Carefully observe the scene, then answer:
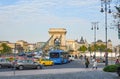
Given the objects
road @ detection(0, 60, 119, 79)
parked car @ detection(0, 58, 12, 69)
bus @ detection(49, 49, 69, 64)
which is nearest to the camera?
road @ detection(0, 60, 119, 79)

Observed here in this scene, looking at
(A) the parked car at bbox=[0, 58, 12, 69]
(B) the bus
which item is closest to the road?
(A) the parked car at bbox=[0, 58, 12, 69]

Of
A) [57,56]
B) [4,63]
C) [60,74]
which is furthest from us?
[57,56]

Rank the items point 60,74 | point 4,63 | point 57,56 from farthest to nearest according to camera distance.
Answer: point 57,56
point 4,63
point 60,74

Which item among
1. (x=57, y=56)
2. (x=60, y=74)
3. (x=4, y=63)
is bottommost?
(x=60, y=74)

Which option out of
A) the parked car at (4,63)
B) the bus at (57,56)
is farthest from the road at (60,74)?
the bus at (57,56)

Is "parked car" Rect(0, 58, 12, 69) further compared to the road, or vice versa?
"parked car" Rect(0, 58, 12, 69)

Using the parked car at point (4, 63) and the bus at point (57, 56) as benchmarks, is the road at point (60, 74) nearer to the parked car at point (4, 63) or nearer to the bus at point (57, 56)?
the parked car at point (4, 63)

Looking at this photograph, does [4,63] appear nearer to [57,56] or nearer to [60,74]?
[57,56]

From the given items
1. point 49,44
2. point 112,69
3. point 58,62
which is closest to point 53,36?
point 49,44

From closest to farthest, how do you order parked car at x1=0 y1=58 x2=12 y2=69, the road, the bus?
the road, parked car at x1=0 y1=58 x2=12 y2=69, the bus

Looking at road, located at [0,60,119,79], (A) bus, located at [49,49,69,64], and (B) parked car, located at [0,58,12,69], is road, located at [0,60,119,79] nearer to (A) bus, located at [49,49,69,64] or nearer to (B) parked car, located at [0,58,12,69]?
(B) parked car, located at [0,58,12,69]

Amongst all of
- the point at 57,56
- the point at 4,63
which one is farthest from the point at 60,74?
the point at 57,56

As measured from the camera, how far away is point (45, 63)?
201 feet

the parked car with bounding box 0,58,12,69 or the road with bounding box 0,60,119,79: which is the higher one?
the parked car with bounding box 0,58,12,69
